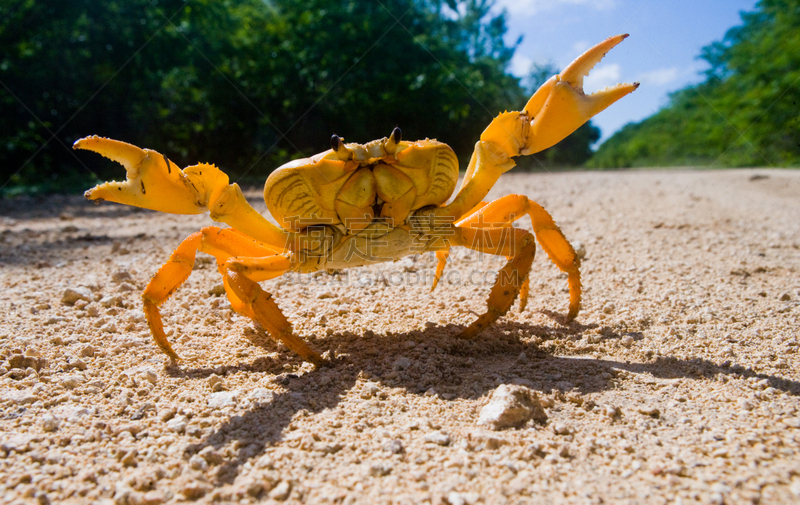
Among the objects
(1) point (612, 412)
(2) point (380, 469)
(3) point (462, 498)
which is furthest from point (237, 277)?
(1) point (612, 412)

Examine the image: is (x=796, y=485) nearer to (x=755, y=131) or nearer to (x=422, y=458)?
(x=422, y=458)

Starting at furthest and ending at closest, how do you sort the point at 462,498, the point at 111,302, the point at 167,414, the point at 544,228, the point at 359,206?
the point at 111,302, the point at 544,228, the point at 359,206, the point at 167,414, the point at 462,498

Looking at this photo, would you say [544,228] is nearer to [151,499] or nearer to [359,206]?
[359,206]

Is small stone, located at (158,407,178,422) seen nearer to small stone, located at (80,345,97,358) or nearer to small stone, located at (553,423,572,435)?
small stone, located at (80,345,97,358)

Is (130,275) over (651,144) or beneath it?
beneath

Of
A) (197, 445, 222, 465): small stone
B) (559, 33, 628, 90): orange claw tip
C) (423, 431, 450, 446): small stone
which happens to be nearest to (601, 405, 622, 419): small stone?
(423, 431, 450, 446): small stone

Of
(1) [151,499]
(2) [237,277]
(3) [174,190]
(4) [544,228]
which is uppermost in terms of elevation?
(3) [174,190]

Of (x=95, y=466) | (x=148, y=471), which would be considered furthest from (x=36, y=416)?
(x=148, y=471)
